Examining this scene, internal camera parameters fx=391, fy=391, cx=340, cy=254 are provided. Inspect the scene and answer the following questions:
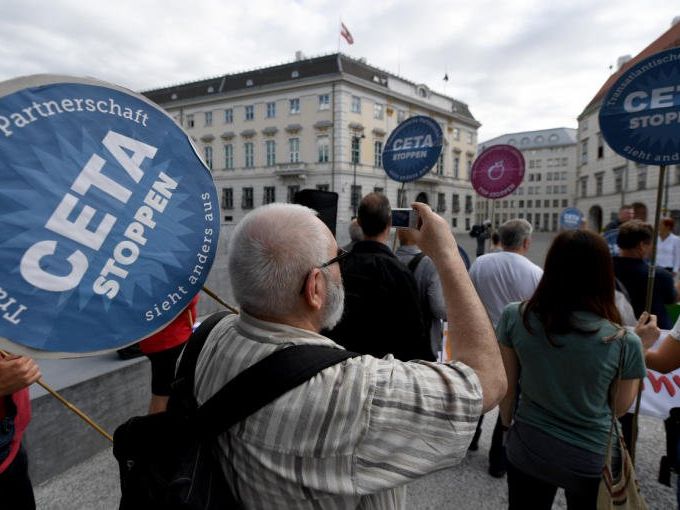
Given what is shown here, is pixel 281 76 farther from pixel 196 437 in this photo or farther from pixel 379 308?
pixel 196 437

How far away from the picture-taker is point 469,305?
3.06ft

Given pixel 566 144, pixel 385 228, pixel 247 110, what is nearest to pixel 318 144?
pixel 247 110

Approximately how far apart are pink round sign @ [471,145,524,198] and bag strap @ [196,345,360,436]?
5026mm

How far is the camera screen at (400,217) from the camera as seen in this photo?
4.32ft

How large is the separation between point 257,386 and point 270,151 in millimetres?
35206

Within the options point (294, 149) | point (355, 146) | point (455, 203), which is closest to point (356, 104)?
point (355, 146)

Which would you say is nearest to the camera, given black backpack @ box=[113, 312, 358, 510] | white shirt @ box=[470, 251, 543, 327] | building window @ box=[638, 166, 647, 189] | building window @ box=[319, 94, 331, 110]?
black backpack @ box=[113, 312, 358, 510]

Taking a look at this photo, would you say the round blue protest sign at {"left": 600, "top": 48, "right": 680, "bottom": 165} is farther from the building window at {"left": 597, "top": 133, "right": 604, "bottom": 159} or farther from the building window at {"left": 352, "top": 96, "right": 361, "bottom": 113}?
the building window at {"left": 597, "top": 133, "right": 604, "bottom": 159}

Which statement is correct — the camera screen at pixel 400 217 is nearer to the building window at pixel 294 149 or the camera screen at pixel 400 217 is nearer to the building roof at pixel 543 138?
the building window at pixel 294 149

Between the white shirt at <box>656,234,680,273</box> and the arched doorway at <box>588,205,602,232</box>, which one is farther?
the arched doorway at <box>588,205,602,232</box>

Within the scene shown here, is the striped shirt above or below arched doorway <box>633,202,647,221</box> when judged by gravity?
below

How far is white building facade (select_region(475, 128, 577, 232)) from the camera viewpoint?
67562 mm

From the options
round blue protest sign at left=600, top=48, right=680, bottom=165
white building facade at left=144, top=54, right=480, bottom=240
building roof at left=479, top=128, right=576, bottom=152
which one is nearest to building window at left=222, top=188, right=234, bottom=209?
white building facade at left=144, top=54, right=480, bottom=240

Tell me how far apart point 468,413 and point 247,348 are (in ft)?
1.58
